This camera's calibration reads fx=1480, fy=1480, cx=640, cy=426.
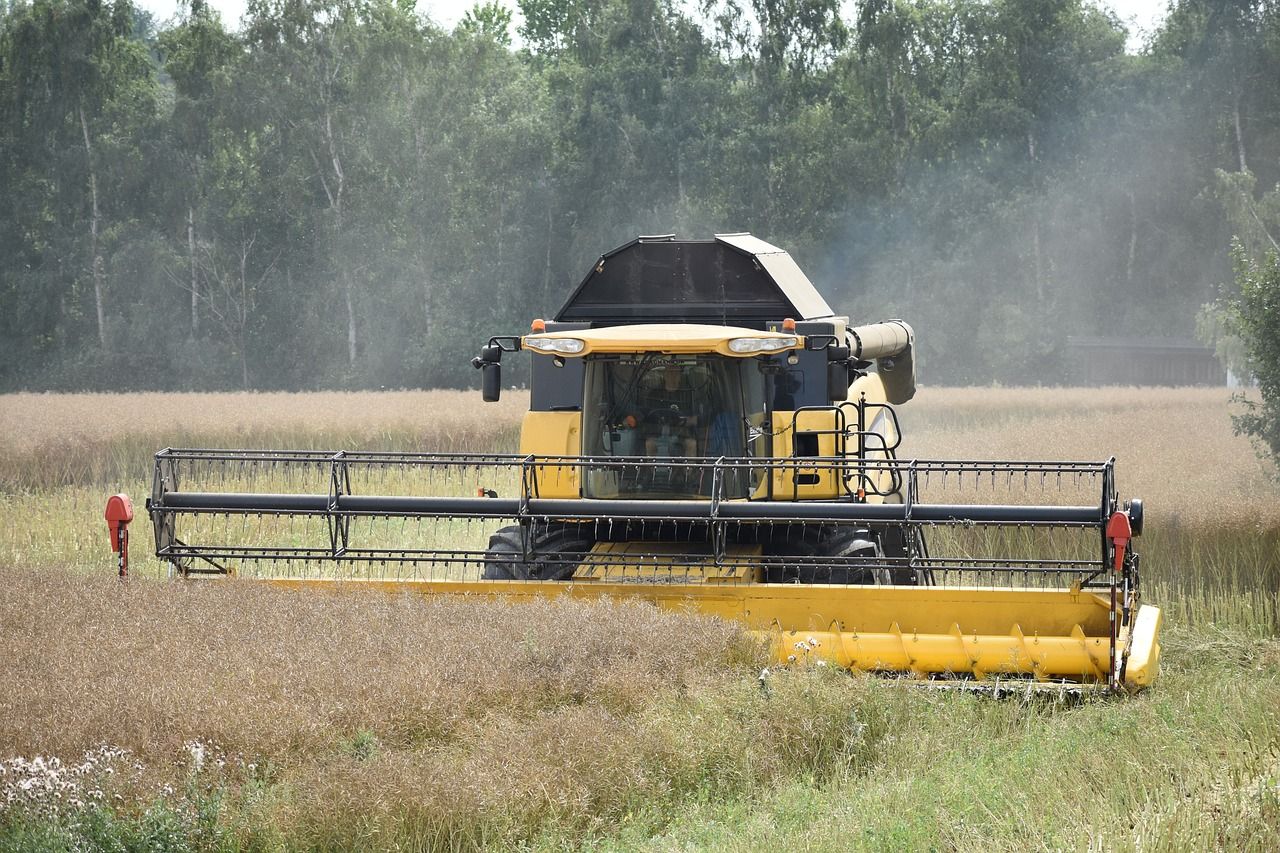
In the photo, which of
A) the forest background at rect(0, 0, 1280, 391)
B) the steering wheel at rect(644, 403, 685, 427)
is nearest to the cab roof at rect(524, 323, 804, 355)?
the steering wheel at rect(644, 403, 685, 427)

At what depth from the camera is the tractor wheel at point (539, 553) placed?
781 centimetres

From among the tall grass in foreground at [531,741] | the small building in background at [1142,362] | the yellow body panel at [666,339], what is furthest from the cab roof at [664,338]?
the small building in background at [1142,362]

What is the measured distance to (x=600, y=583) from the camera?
7.59 m

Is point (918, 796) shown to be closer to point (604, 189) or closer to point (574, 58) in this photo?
point (604, 189)

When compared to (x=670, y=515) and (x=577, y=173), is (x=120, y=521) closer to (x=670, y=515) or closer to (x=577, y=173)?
(x=670, y=515)

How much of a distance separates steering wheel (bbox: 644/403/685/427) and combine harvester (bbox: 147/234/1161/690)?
1 centimetres

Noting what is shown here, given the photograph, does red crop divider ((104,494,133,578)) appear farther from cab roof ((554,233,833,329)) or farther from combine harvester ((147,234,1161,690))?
cab roof ((554,233,833,329))

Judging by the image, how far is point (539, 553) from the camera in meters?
7.94

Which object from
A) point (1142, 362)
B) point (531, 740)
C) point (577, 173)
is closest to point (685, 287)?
point (531, 740)

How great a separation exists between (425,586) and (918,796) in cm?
305

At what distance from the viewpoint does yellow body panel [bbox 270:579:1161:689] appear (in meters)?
6.93

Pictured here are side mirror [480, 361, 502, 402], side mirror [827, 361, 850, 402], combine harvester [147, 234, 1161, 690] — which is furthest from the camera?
side mirror [480, 361, 502, 402]

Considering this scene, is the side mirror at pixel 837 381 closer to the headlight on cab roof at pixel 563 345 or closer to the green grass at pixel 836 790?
the headlight on cab roof at pixel 563 345

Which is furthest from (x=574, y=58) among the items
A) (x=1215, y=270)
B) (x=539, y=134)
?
(x=1215, y=270)
